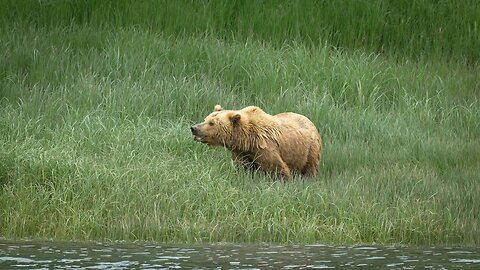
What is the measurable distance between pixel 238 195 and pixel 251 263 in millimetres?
2070

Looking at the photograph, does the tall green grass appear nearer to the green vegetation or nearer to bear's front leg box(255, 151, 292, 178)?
the green vegetation

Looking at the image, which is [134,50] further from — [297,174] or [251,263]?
[251,263]

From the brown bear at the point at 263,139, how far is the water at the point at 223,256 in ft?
6.52

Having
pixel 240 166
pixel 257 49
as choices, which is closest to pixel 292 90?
pixel 257 49

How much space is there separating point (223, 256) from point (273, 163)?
8.90ft

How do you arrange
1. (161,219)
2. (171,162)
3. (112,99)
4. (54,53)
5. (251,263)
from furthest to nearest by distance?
1. (54,53)
2. (112,99)
3. (171,162)
4. (161,219)
5. (251,263)

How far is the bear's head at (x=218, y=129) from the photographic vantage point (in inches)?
424

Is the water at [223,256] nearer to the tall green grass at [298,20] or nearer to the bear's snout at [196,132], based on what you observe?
the bear's snout at [196,132]

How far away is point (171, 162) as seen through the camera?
426 inches

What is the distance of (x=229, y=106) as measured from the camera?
13289 millimetres

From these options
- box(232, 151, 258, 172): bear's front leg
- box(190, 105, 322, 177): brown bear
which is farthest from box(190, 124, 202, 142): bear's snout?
box(232, 151, 258, 172): bear's front leg

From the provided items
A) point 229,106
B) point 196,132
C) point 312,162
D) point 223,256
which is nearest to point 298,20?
point 229,106

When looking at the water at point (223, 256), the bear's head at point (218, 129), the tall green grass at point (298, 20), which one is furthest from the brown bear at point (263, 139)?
the tall green grass at point (298, 20)

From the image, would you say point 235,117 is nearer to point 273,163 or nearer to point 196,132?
point 196,132
